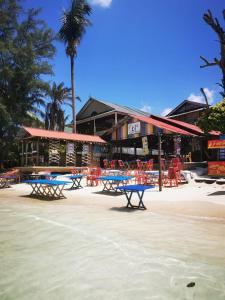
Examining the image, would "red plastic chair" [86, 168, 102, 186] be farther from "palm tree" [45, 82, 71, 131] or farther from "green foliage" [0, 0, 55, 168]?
"palm tree" [45, 82, 71, 131]

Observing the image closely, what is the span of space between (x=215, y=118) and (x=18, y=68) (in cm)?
1760

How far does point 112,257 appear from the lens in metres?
5.25

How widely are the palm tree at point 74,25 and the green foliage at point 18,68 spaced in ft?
20.6

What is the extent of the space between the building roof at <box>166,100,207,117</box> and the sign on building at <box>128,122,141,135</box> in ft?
32.5

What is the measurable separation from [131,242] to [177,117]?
1160 inches

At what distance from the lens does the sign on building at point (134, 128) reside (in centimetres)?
2428

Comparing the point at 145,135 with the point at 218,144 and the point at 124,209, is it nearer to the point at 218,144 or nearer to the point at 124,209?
the point at 218,144

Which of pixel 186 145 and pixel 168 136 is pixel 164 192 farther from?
pixel 186 145

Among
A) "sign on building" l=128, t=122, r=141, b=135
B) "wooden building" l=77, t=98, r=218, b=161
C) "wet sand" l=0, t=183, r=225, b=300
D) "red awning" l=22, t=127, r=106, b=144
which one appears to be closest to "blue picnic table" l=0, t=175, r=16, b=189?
"red awning" l=22, t=127, r=106, b=144

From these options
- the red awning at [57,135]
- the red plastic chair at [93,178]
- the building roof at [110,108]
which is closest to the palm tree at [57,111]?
the building roof at [110,108]

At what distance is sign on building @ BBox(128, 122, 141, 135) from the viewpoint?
24277 millimetres

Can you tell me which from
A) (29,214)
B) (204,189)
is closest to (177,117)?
(204,189)

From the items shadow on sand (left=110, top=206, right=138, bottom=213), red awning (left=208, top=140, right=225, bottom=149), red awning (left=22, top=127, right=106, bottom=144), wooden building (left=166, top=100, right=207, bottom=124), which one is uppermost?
wooden building (left=166, top=100, right=207, bottom=124)

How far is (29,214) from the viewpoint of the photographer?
909 cm
